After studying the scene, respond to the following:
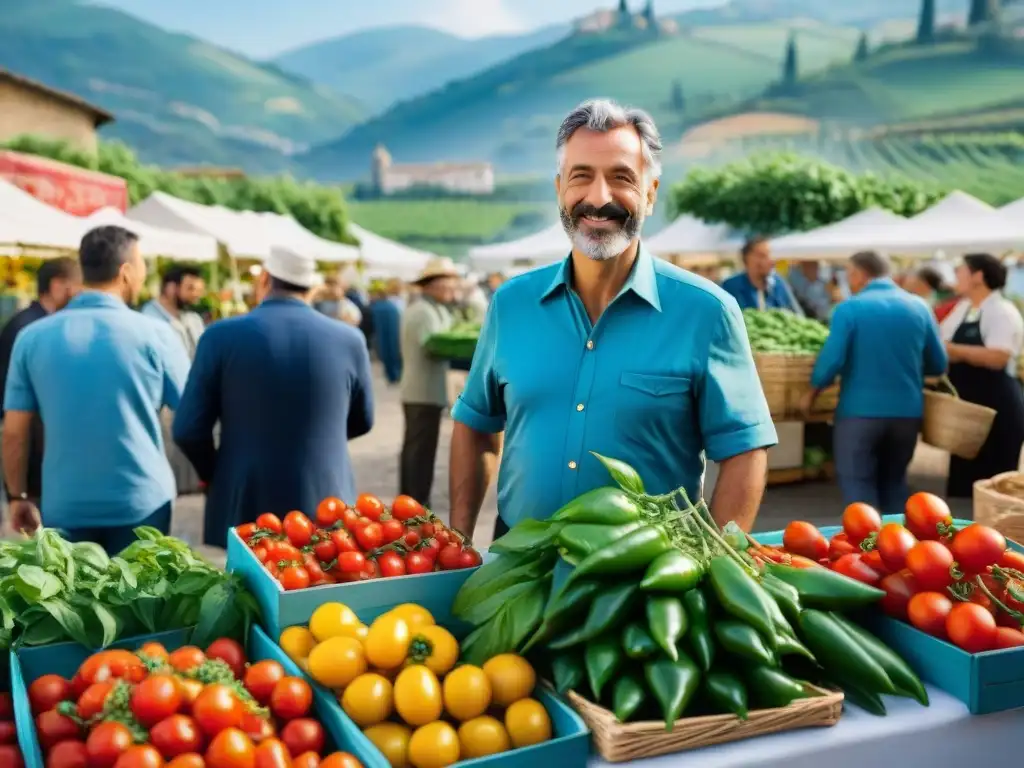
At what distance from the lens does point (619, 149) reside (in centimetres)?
241

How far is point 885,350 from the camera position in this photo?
622 cm

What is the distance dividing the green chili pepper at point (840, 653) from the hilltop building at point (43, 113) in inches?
1958

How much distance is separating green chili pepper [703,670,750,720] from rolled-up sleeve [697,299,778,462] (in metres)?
0.75

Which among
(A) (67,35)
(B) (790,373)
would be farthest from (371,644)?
(A) (67,35)

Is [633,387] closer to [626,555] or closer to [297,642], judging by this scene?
[626,555]

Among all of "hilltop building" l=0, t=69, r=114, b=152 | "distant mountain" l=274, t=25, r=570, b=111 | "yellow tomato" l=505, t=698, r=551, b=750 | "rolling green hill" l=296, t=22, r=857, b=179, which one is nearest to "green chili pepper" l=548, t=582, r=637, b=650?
"yellow tomato" l=505, t=698, r=551, b=750

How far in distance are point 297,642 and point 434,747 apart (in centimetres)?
47

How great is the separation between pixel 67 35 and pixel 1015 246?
151m

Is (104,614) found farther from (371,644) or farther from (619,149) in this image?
(619,149)

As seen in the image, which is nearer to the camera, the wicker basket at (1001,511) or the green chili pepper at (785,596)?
the green chili pepper at (785,596)

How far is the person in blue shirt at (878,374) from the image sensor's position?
6.23 meters

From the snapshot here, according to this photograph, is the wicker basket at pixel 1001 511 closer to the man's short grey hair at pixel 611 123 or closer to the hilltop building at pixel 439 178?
the man's short grey hair at pixel 611 123

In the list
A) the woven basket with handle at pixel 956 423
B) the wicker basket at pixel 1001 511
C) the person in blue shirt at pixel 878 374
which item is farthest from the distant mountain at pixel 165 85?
the wicker basket at pixel 1001 511

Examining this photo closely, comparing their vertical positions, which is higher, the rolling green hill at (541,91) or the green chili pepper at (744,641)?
the rolling green hill at (541,91)
